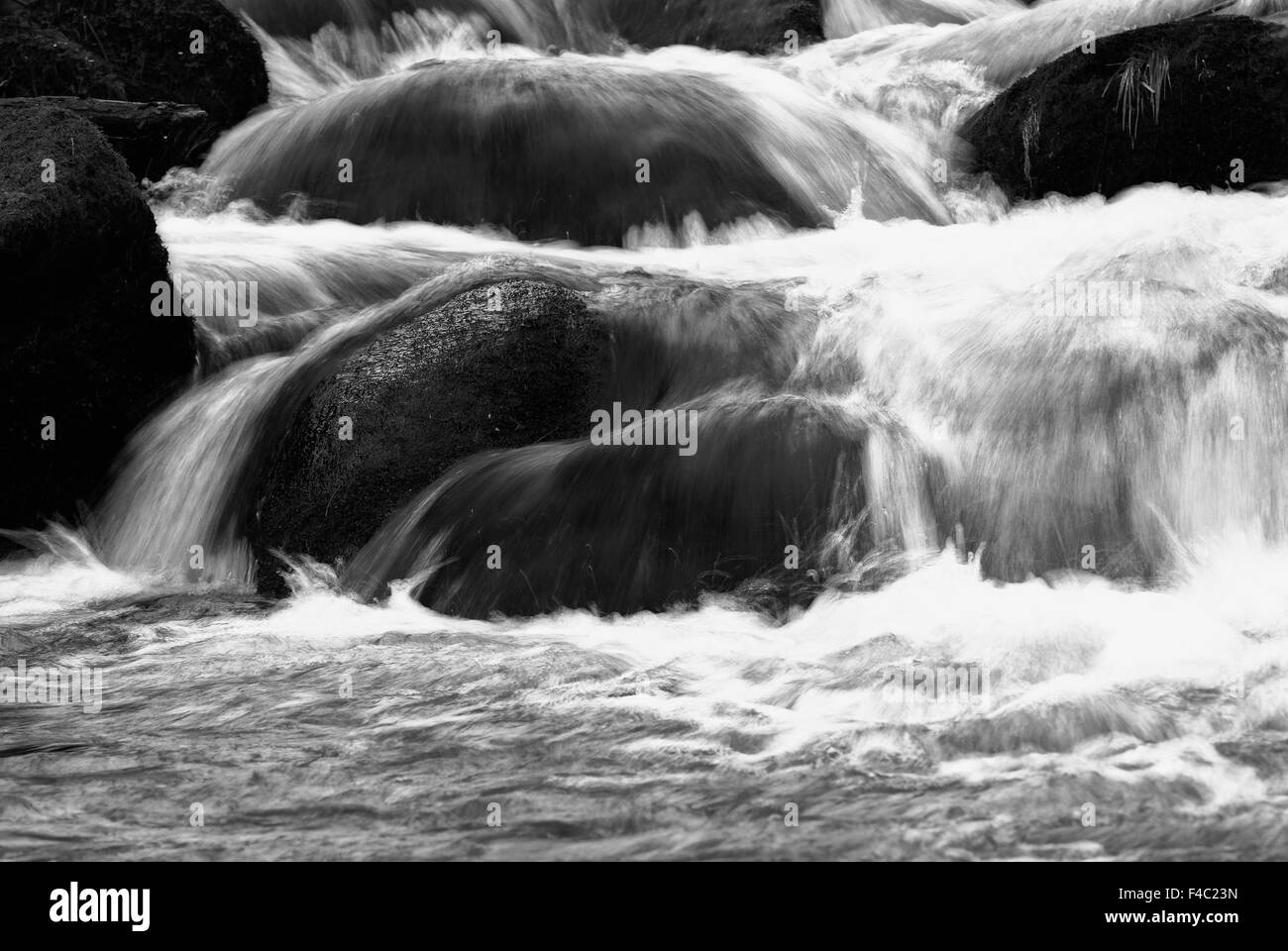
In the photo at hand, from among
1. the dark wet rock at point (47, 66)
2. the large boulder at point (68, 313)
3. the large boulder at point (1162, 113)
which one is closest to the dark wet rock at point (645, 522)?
the large boulder at point (68, 313)

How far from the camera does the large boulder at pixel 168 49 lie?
11672mm

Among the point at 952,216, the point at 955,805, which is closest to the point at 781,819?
the point at 955,805

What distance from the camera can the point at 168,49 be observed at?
38.7 ft

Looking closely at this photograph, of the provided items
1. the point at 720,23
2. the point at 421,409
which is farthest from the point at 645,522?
the point at 720,23

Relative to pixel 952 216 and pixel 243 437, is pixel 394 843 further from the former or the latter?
pixel 952 216

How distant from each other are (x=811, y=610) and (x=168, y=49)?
303 inches
